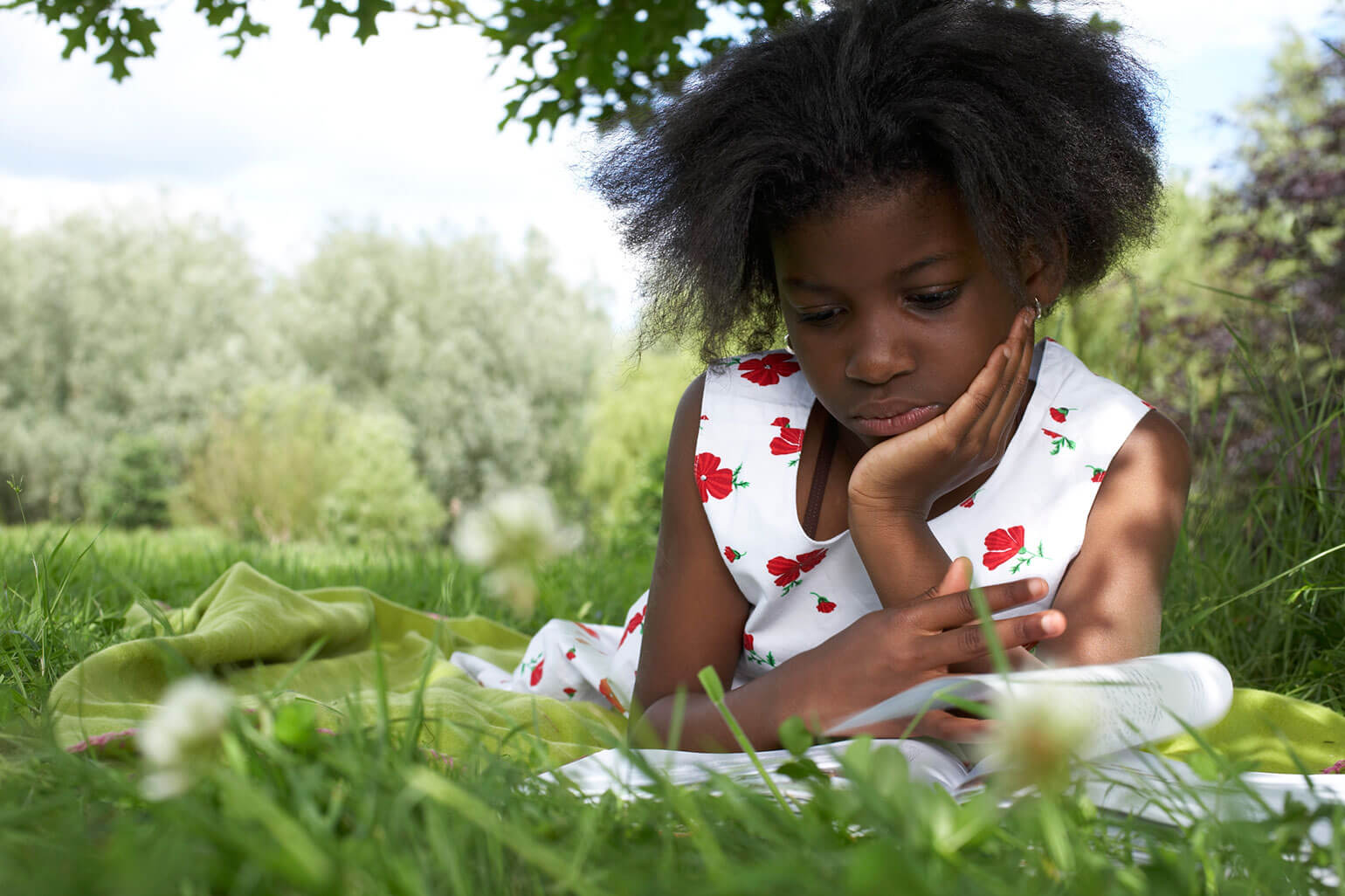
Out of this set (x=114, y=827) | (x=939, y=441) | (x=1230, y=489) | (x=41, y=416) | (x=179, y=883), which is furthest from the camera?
(x=41, y=416)

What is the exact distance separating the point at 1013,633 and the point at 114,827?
1221 millimetres

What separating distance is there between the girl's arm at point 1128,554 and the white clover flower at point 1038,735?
98 centimetres

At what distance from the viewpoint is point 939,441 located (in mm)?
2010

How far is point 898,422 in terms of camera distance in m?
2.07

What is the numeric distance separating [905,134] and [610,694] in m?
1.62

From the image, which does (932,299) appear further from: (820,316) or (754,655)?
(754,655)

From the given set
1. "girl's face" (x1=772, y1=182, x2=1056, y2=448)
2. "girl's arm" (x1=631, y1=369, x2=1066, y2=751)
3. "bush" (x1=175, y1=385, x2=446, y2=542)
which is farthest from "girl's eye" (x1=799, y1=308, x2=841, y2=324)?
"bush" (x1=175, y1=385, x2=446, y2=542)

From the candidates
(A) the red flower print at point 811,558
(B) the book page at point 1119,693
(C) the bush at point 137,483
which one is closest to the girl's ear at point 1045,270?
(A) the red flower print at point 811,558

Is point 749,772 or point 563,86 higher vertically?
point 563,86

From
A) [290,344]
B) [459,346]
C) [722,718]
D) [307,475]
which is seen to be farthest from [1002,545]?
[290,344]

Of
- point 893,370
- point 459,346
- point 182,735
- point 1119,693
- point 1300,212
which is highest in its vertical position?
point 459,346

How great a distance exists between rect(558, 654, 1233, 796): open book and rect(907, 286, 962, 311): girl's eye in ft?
2.41

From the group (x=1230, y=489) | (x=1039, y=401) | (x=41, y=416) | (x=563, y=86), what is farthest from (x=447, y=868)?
(x=41, y=416)

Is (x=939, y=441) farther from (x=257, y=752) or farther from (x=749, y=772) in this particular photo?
(x=257, y=752)
